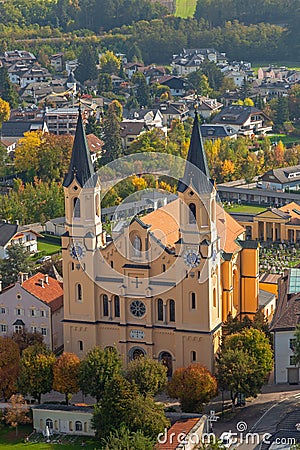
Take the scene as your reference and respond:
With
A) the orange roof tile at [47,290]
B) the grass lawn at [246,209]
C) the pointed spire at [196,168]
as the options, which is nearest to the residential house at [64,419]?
the orange roof tile at [47,290]

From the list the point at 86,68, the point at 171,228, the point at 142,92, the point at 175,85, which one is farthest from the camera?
the point at 86,68

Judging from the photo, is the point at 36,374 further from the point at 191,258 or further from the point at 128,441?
the point at 191,258

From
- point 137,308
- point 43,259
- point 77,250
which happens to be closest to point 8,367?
point 77,250

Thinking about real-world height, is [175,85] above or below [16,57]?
below

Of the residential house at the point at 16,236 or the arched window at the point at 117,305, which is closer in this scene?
the arched window at the point at 117,305

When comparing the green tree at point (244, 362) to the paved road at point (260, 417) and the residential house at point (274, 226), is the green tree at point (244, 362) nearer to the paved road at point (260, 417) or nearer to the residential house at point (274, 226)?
the paved road at point (260, 417)

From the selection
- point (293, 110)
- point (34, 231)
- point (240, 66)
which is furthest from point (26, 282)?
point (240, 66)

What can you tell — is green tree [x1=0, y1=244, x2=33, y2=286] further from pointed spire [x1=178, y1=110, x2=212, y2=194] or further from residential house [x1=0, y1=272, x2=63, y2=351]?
pointed spire [x1=178, y1=110, x2=212, y2=194]
